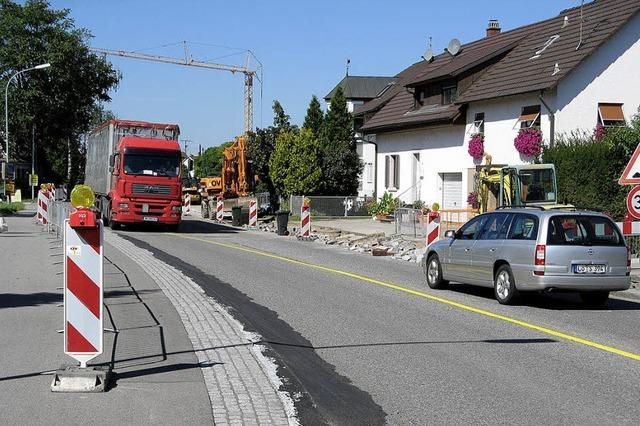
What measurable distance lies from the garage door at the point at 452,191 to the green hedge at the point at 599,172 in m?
10.9

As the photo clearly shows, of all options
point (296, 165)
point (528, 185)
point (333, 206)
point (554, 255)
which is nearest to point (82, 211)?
point (554, 255)

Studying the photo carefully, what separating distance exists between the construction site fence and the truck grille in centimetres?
1242

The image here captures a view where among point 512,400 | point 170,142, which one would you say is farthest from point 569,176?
point 512,400

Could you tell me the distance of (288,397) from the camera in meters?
7.25

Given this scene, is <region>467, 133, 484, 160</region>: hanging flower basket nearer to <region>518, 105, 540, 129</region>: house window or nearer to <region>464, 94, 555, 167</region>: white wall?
<region>464, 94, 555, 167</region>: white wall

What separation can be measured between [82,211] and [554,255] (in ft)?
26.9

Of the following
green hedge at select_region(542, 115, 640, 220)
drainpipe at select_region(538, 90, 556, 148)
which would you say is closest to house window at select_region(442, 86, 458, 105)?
drainpipe at select_region(538, 90, 556, 148)

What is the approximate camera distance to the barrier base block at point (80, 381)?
23.5 feet

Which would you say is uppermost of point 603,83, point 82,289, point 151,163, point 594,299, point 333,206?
point 603,83

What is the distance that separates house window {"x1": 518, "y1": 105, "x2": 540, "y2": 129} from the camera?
3155cm

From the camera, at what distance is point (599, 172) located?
25812 millimetres

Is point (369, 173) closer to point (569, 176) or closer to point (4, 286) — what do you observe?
point (569, 176)

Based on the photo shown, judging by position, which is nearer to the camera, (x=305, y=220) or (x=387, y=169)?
(x=305, y=220)

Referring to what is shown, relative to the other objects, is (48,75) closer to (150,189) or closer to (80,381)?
(150,189)
